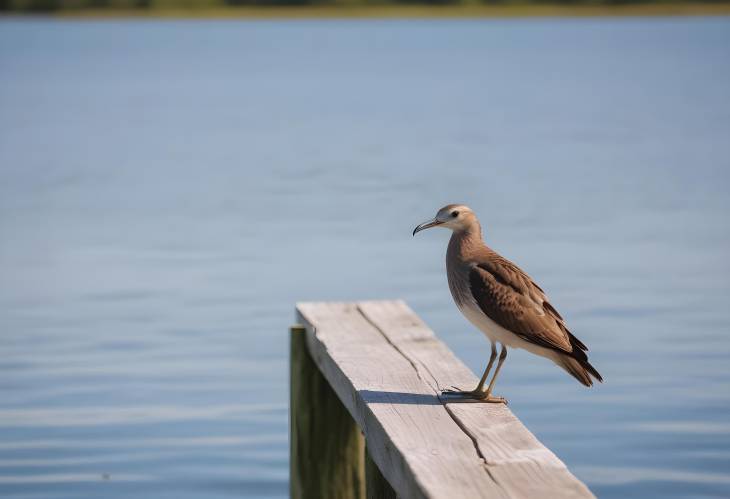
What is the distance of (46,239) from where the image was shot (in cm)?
1606

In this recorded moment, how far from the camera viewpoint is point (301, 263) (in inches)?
566

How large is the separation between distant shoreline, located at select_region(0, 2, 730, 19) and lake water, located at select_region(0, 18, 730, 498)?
67.9 m

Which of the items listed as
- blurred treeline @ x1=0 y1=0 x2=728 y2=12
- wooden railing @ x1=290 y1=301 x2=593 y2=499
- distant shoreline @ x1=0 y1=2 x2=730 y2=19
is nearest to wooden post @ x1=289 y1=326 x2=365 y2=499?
wooden railing @ x1=290 y1=301 x2=593 y2=499

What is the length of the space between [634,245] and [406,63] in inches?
1828

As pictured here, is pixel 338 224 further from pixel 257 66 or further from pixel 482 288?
pixel 257 66

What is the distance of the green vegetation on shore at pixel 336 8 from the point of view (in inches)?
4154

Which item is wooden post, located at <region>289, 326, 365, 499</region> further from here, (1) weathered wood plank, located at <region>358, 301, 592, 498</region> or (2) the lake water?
(2) the lake water

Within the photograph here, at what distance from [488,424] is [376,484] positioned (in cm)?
75

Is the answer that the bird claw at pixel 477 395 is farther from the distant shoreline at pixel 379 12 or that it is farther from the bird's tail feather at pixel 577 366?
the distant shoreline at pixel 379 12

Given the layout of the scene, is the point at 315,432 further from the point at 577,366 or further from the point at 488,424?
the point at 488,424

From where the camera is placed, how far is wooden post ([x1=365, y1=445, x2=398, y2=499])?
5.55 m

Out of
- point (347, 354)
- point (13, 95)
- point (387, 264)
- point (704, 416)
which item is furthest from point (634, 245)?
point (13, 95)

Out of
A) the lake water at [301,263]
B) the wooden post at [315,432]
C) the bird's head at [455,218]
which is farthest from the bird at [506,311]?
the lake water at [301,263]

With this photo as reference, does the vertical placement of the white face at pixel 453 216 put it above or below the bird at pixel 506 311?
above
